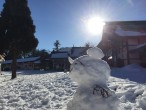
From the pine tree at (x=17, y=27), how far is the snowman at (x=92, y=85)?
2198 cm

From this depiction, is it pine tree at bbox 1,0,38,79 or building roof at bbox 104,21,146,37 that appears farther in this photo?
building roof at bbox 104,21,146,37

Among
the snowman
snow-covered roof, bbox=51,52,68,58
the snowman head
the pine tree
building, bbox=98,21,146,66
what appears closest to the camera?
the snowman

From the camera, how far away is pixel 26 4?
27.6 meters

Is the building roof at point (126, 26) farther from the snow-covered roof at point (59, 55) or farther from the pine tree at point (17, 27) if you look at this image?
the snow-covered roof at point (59, 55)

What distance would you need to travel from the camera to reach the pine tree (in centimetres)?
2625

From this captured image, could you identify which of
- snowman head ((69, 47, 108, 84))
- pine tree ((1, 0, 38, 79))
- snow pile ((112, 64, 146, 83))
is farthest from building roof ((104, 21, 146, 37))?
snowman head ((69, 47, 108, 84))

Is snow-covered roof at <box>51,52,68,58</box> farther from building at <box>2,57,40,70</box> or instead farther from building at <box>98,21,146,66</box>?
building at <box>98,21,146,66</box>

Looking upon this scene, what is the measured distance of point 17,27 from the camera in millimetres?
26375

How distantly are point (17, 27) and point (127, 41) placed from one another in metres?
10.8

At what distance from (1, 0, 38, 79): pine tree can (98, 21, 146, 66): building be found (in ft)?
29.0

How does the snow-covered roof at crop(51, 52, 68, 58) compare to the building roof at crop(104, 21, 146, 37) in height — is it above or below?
below

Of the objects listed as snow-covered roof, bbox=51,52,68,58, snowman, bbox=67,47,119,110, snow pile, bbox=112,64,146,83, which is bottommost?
snow pile, bbox=112,64,146,83

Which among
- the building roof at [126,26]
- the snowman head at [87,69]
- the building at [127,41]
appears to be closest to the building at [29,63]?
the building at [127,41]

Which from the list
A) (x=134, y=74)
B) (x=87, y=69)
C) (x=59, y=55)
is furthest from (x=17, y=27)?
(x=59, y=55)
